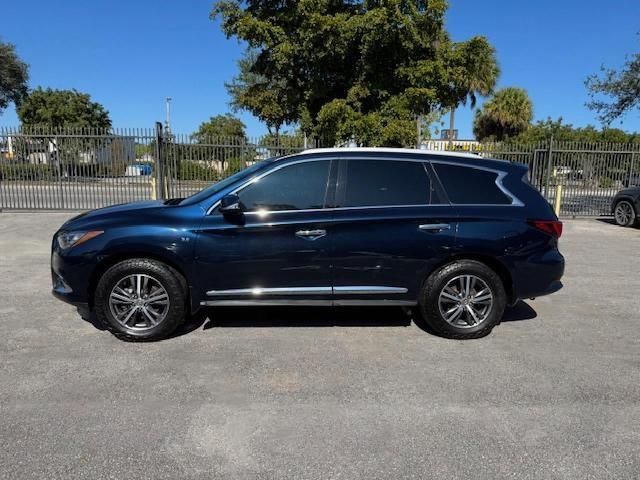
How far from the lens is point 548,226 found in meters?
4.93

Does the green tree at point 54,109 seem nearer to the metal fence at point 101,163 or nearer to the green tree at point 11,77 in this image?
the green tree at point 11,77

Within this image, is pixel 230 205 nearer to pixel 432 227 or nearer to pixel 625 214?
pixel 432 227

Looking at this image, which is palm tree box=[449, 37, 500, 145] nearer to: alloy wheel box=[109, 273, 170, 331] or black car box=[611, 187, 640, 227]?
black car box=[611, 187, 640, 227]

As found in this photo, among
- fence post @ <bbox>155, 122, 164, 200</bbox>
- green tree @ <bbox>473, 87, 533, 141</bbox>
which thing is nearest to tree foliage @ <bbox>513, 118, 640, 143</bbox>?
green tree @ <bbox>473, 87, 533, 141</bbox>

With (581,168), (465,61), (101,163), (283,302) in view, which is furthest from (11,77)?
(283,302)

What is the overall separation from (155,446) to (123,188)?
15.1 m

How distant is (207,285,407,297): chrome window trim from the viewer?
4746mm

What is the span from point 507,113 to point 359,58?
2803cm

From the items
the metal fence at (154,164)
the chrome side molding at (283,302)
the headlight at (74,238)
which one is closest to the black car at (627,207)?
the metal fence at (154,164)

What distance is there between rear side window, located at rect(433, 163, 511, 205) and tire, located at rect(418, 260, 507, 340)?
0.61 meters

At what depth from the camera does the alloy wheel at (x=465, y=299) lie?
491cm

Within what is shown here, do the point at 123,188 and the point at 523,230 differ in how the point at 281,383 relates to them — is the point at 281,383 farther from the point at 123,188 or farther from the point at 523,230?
the point at 123,188

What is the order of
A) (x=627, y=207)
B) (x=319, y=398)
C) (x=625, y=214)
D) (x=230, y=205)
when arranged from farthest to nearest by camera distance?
(x=625, y=214), (x=627, y=207), (x=230, y=205), (x=319, y=398)

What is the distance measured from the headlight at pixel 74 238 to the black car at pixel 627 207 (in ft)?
45.3
